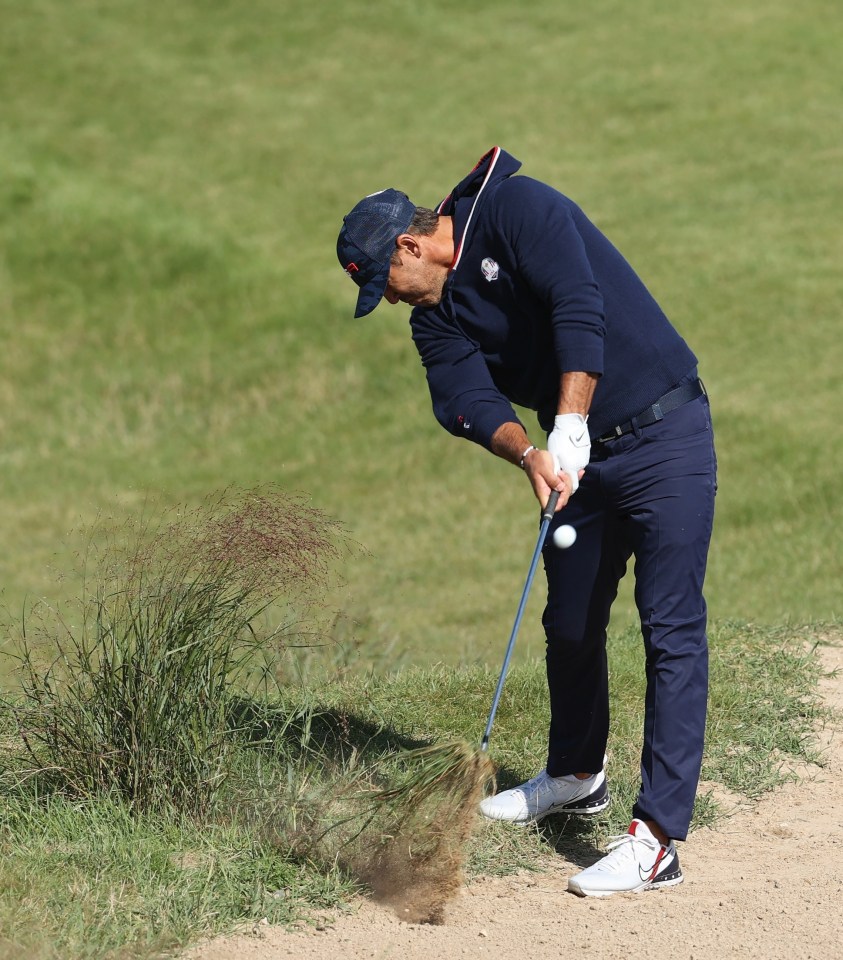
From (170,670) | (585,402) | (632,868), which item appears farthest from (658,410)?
(170,670)

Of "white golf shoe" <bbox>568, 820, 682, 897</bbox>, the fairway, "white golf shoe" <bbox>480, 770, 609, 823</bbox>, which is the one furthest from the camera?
the fairway

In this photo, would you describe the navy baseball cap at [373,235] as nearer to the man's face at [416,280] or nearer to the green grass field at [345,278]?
the man's face at [416,280]

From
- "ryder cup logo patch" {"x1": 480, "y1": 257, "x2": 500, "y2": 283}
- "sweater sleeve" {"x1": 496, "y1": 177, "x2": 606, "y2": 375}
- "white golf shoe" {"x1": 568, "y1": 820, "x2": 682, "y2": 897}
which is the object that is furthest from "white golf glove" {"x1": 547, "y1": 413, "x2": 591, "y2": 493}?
"white golf shoe" {"x1": 568, "y1": 820, "x2": 682, "y2": 897}

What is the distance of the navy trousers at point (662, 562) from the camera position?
457cm

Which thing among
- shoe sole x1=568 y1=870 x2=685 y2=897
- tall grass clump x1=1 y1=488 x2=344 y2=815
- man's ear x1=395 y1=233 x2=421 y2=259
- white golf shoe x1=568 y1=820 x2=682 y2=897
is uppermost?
man's ear x1=395 y1=233 x2=421 y2=259

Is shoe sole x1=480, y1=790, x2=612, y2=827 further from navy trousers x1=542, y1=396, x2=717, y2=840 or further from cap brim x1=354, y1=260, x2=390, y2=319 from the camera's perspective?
cap brim x1=354, y1=260, x2=390, y2=319

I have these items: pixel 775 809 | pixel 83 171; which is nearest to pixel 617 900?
pixel 775 809

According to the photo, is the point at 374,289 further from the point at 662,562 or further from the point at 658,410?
the point at 662,562

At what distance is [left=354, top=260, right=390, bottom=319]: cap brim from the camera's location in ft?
15.6

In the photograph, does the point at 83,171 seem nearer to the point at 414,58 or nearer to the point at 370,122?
the point at 370,122

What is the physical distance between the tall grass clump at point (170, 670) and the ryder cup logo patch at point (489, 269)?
0.98m

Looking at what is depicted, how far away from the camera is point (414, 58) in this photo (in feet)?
72.1

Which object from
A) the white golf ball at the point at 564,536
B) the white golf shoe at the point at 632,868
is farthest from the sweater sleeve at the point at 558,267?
the white golf shoe at the point at 632,868

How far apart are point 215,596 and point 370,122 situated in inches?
640
